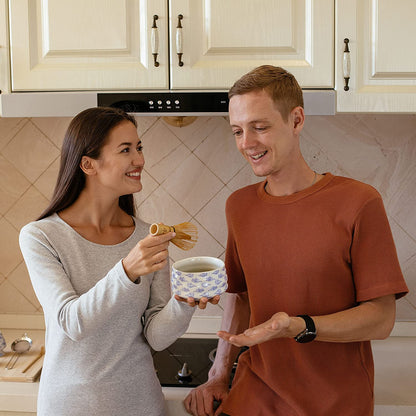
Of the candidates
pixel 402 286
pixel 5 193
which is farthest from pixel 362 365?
pixel 5 193

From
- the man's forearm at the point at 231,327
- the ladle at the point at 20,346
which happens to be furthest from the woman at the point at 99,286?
the ladle at the point at 20,346

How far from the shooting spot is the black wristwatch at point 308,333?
108cm

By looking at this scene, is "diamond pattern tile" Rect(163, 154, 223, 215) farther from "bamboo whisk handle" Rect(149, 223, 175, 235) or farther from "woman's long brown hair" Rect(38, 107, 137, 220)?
"bamboo whisk handle" Rect(149, 223, 175, 235)

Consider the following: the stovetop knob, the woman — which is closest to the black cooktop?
the stovetop knob

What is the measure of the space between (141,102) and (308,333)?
0.87m

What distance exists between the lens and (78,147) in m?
1.27

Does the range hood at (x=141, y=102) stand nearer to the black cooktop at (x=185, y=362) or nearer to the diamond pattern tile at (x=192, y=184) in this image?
the diamond pattern tile at (x=192, y=184)

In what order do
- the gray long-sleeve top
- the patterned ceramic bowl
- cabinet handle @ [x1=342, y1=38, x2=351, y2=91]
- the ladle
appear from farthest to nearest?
1. the ladle
2. cabinet handle @ [x1=342, y1=38, x2=351, y2=91]
3. the gray long-sleeve top
4. the patterned ceramic bowl

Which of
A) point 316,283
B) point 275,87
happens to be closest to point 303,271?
point 316,283

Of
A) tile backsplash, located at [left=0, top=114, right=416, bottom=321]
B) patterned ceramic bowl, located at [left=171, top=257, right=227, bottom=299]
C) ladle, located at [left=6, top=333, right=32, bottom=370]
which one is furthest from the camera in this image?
tile backsplash, located at [left=0, top=114, right=416, bottom=321]

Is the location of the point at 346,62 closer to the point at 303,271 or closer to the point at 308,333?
the point at 303,271

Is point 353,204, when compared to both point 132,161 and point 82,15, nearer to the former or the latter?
point 132,161

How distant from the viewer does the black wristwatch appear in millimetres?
1077

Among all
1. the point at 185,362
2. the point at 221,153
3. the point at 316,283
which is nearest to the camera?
the point at 316,283
